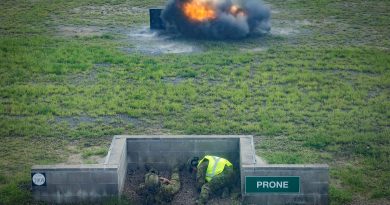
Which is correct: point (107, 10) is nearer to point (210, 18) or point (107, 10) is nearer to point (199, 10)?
point (199, 10)

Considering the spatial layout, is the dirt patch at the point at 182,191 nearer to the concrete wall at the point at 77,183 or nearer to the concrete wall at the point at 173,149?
the concrete wall at the point at 173,149

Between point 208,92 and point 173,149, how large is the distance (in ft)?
17.9

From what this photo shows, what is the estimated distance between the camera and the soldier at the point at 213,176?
14273 mm

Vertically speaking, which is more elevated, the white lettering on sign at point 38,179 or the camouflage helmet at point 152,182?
the white lettering on sign at point 38,179

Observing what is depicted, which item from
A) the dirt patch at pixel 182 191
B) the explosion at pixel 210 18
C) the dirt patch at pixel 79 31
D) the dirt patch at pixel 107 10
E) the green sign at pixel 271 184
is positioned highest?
the explosion at pixel 210 18

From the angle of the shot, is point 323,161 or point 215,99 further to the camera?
point 215,99

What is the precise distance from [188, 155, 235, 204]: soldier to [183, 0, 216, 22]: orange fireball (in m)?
12.0

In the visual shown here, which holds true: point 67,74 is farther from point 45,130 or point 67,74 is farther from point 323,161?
point 323,161

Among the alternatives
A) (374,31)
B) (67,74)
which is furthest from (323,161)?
(374,31)

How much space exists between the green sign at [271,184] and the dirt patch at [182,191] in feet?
1.74

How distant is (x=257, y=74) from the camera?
73.4ft

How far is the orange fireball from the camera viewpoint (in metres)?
26.0

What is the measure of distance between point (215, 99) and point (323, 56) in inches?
229

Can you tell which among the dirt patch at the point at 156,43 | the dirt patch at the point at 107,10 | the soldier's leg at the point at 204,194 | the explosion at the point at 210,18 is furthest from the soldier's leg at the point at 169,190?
the dirt patch at the point at 107,10
